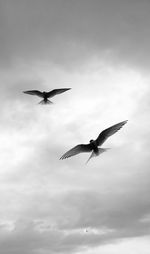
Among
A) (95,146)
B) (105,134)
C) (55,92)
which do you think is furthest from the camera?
(55,92)

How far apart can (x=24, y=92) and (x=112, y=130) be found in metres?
22.4

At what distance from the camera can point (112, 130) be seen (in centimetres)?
5059

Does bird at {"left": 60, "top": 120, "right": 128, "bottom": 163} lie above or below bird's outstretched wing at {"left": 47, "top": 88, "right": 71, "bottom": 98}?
below

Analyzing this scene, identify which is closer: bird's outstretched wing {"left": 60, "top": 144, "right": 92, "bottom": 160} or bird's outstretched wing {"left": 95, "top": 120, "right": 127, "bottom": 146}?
bird's outstretched wing {"left": 95, "top": 120, "right": 127, "bottom": 146}

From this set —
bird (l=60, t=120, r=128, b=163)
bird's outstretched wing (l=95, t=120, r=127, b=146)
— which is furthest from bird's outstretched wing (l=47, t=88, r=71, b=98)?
bird's outstretched wing (l=95, t=120, r=127, b=146)

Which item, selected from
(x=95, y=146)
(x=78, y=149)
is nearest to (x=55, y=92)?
(x=78, y=149)

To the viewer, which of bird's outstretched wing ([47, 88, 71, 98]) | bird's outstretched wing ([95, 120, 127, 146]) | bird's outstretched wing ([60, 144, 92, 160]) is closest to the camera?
bird's outstretched wing ([95, 120, 127, 146])

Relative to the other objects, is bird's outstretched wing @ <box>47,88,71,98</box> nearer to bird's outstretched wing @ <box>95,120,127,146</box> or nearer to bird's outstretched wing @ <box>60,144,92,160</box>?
bird's outstretched wing @ <box>60,144,92,160</box>

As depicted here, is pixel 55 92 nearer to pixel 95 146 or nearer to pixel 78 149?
pixel 78 149

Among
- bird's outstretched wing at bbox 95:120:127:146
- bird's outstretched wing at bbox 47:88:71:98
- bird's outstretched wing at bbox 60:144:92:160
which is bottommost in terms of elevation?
bird's outstretched wing at bbox 60:144:92:160

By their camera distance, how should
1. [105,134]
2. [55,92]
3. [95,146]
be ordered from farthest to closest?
[55,92] < [95,146] < [105,134]

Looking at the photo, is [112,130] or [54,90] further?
[54,90]

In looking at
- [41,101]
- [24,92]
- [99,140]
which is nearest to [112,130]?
[99,140]

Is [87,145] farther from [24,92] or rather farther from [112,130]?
[24,92]
